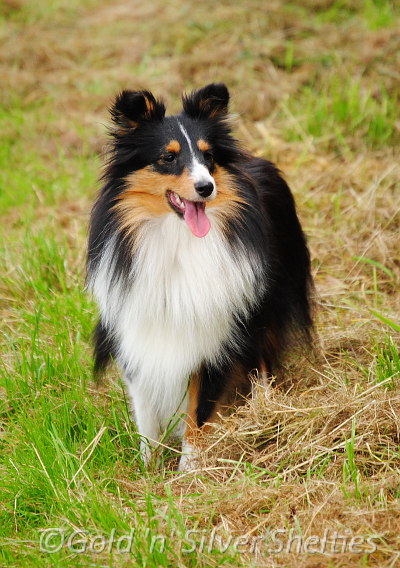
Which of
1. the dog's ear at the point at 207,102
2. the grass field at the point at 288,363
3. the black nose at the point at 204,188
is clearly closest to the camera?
the grass field at the point at 288,363

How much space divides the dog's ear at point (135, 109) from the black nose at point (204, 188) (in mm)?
475

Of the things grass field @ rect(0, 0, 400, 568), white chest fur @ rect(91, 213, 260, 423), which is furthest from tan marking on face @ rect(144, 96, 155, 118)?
grass field @ rect(0, 0, 400, 568)

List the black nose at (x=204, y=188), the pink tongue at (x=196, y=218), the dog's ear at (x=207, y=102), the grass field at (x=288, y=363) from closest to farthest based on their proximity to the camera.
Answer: the grass field at (x=288, y=363), the black nose at (x=204, y=188), the pink tongue at (x=196, y=218), the dog's ear at (x=207, y=102)

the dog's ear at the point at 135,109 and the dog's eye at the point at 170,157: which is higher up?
the dog's ear at the point at 135,109

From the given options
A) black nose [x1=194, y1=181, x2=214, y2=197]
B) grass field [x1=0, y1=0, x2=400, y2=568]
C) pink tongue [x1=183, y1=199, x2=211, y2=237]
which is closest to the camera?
grass field [x1=0, y1=0, x2=400, y2=568]

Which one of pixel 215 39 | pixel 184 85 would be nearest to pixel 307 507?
pixel 184 85

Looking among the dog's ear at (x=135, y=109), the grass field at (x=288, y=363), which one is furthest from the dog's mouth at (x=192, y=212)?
the grass field at (x=288, y=363)

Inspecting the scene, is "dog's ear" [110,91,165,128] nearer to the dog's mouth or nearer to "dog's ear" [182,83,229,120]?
"dog's ear" [182,83,229,120]

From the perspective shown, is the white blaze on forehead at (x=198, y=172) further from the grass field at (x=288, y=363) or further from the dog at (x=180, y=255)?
the grass field at (x=288, y=363)

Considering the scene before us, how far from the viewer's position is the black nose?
316cm

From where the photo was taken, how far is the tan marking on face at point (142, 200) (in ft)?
11.0

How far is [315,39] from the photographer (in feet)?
26.0

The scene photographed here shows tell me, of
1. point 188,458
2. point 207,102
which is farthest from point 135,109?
point 188,458

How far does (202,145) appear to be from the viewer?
333cm
